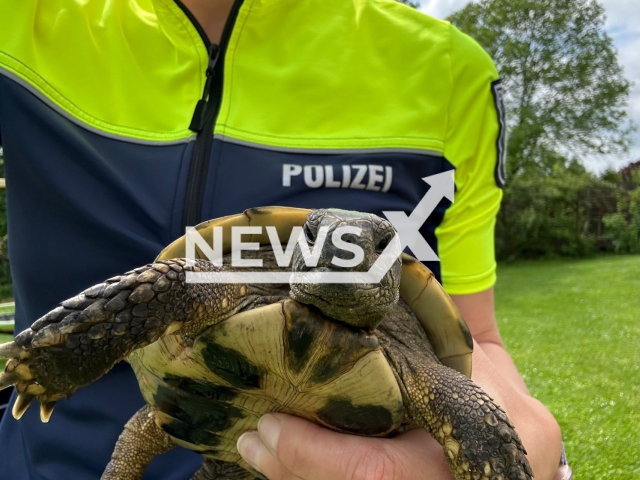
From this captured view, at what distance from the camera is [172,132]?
1407 millimetres

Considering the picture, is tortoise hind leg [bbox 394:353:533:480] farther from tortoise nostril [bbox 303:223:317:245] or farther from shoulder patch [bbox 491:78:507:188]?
shoulder patch [bbox 491:78:507:188]

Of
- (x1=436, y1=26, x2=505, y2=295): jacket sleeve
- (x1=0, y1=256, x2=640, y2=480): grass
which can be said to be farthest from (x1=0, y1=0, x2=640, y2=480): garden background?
(x1=436, y1=26, x2=505, y2=295): jacket sleeve

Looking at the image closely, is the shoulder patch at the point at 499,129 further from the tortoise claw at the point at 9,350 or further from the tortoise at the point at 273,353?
the tortoise claw at the point at 9,350

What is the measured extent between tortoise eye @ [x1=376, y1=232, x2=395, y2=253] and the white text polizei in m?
0.38

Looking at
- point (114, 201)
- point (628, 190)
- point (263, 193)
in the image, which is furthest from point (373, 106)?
point (628, 190)

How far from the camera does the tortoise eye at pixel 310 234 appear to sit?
40.3 inches

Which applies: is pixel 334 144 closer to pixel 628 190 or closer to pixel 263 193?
pixel 263 193

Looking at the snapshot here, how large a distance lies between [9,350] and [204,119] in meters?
0.74

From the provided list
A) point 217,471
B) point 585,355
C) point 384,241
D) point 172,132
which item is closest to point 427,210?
point 384,241

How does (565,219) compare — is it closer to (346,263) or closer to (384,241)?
(384,241)

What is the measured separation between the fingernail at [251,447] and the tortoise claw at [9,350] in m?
0.53

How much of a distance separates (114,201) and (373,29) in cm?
94

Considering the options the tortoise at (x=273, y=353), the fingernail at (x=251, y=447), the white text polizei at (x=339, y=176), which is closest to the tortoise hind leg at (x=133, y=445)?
the tortoise at (x=273, y=353)

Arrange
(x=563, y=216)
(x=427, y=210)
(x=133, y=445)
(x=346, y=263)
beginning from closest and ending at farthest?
(x=346, y=263) < (x=133, y=445) < (x=427, y=210) < (x=563, y=216)
